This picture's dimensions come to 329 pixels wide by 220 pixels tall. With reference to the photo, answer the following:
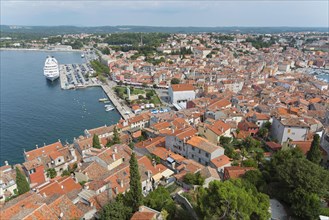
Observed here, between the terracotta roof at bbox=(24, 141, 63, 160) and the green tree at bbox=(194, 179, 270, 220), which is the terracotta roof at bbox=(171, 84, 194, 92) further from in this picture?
the green tree at bbox=(194, 179, 270, 220)

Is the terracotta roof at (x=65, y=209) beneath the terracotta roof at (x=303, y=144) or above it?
above

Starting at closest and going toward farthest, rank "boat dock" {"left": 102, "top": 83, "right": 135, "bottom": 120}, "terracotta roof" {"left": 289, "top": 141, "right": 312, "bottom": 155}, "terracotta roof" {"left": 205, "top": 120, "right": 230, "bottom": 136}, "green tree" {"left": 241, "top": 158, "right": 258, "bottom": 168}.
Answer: "green tree" {"left": 241, "top": 158, "right": 258, "bottom": 168} < "terracotta roof" {"left": 289, "top": 141, "right": 312, "bottom": 155} < "terracotta roof" {"left": 205, "top": 120, "right": 230, "bottom": 136} < "boat dock" {"left": 102, "top": 83, "right": 135, "bottom": 120}

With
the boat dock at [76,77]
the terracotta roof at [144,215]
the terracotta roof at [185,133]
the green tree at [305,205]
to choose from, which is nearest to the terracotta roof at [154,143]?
the terracotta roof at [185,133]

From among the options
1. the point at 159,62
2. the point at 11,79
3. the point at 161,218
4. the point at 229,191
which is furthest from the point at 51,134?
the point at 159,62

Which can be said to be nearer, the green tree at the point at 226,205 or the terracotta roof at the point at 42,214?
the green tree at the point at 226,205

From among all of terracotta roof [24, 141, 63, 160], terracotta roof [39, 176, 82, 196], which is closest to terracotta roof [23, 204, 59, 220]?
terracotta roof [39, 176, 82, 196]

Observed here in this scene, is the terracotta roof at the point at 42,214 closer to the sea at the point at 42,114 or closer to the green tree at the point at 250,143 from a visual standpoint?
the green tree at the point at 250,143

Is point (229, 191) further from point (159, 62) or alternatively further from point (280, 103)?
point (159, 62)
